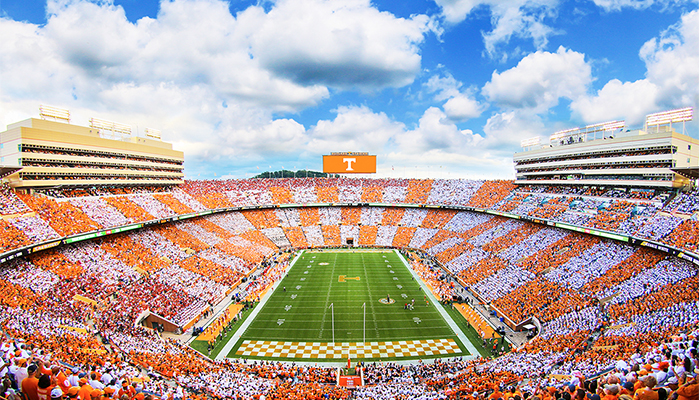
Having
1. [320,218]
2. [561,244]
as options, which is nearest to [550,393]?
[561,244]

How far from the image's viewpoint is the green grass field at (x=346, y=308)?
81.7 feet

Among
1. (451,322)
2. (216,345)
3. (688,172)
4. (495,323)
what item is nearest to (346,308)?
(451,322)

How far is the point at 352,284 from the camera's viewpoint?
36031mm

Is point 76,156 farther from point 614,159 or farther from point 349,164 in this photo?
point 614,159

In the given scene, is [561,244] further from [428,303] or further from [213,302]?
[213,302]

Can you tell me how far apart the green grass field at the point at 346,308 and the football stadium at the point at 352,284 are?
22 cm

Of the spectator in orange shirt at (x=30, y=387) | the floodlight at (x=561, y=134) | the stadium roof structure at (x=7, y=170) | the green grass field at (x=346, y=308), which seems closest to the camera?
the spectator in orange shirt at (x=30, y=387)

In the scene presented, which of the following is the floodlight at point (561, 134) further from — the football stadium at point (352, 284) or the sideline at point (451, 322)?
the sideline at point (451, 322)

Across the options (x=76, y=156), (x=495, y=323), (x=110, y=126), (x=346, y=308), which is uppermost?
(x=110, y=126)

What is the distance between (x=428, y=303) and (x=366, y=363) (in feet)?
38.6

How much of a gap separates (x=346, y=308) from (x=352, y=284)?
6393mm

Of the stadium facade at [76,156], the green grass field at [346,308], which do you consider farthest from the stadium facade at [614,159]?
the stadium facade at [76,156]

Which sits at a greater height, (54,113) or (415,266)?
(54,113)

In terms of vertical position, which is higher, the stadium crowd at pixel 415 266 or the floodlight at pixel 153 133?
the floodlight at pixel 153 133
